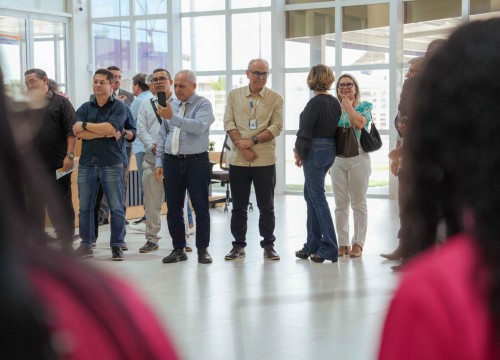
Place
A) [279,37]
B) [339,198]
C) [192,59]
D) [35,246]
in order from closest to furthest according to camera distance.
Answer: [35,246] < [339,198] < [279,37] < [192,59]

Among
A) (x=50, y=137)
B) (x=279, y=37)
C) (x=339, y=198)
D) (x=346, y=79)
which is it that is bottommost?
(x=339, y=198)

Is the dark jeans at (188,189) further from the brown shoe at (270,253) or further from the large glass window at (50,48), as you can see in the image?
the large glass window at (50,48)

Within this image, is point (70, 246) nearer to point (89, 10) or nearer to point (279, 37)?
point (279, 37)

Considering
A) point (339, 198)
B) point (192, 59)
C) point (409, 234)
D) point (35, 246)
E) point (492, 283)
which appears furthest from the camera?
point (192, 59)

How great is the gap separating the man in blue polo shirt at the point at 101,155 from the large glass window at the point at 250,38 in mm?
8257

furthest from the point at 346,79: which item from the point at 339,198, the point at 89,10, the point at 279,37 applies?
the point at 89,10

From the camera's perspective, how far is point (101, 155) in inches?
289

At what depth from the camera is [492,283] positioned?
0.80 metres

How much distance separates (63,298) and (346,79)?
22.5 ft

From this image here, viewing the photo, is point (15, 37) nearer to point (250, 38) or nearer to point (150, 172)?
point (250, 38)

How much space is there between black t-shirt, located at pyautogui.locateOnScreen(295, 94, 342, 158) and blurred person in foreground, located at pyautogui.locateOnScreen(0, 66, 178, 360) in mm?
6441

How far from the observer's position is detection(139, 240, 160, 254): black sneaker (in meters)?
7.98

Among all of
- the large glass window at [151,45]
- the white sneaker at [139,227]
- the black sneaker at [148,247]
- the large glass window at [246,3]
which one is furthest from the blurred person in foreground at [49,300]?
the large glass window at [151,45]

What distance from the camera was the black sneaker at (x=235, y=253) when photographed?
746cm
